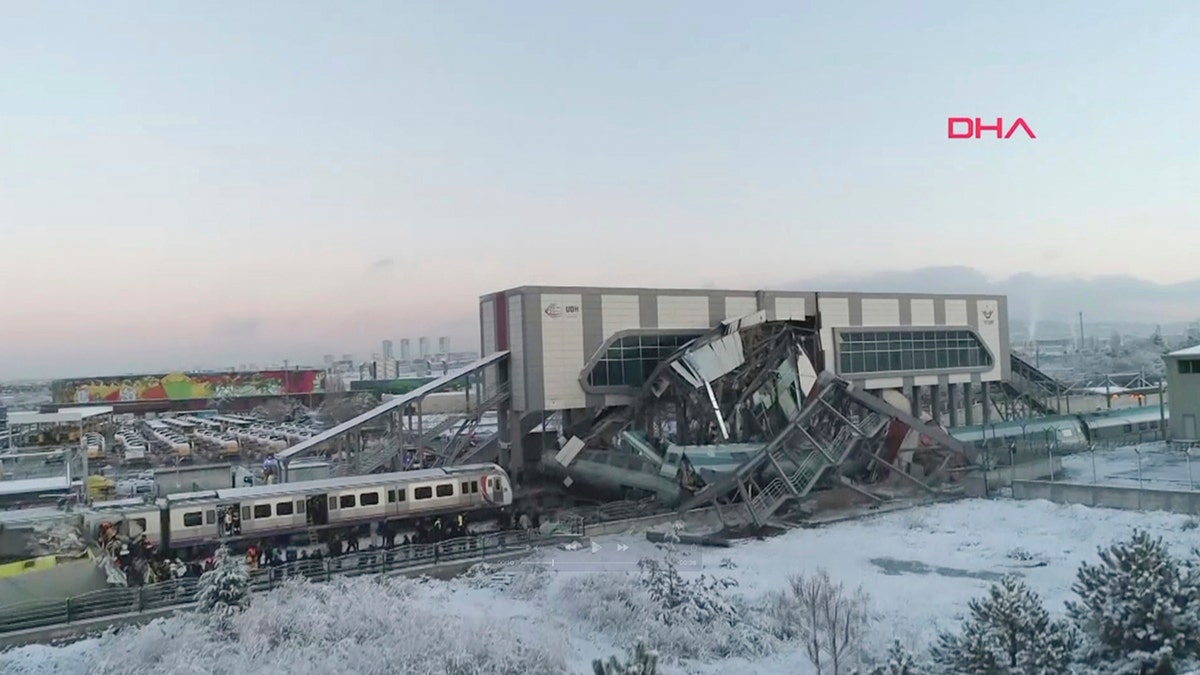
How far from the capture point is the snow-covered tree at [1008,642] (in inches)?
492

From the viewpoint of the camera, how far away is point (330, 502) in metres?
25.0

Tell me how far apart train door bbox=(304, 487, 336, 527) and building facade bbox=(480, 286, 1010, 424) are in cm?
1143

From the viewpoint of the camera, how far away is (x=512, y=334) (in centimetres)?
3575

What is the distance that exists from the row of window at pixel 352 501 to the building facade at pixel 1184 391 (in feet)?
114

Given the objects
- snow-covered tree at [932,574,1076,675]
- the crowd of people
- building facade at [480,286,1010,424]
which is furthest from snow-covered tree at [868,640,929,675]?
building facade at [480,286,1010,424]

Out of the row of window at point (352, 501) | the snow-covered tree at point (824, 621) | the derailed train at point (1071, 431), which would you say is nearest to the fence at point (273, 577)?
the row of window at point (352, 501)

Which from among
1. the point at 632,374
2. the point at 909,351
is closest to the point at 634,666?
the point at 632,374

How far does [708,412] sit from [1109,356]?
468 feet

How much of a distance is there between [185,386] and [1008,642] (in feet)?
346

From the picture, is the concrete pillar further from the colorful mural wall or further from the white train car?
the colorful mural wall

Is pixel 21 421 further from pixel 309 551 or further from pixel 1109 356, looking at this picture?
pixel 1109 356

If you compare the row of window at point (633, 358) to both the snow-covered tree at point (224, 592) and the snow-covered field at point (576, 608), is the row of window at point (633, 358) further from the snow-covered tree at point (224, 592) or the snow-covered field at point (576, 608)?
the snow-covered tree at point (224, 592)

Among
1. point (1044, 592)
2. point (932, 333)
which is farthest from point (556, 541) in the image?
point (932, 333)

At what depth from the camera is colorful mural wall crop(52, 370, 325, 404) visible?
9438 cm
